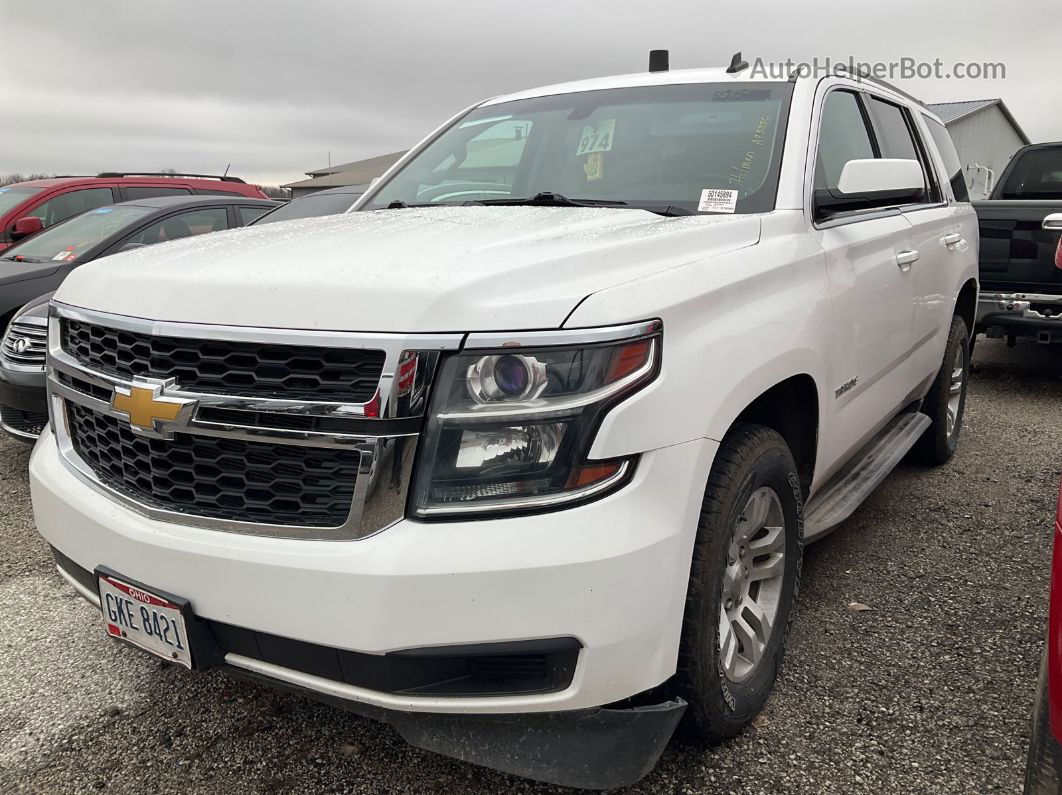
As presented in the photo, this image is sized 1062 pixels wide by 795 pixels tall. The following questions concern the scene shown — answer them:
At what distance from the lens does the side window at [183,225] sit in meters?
6.12

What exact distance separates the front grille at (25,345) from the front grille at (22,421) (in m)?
0.27

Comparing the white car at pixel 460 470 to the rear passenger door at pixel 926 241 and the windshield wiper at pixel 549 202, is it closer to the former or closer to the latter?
the windshield wiper at pixel 549 202

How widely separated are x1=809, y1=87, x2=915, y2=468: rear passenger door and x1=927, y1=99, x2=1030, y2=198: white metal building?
89.8 ft

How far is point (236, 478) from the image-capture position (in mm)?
1778

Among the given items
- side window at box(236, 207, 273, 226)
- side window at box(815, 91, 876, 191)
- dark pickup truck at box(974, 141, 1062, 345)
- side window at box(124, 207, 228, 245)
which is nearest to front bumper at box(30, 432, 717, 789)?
side window at box(815, 91, 876, 191)

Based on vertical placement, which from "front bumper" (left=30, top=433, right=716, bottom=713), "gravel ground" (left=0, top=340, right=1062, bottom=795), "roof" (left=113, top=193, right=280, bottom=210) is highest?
"roof" (left=113, top=193, right=280, bottom=210)

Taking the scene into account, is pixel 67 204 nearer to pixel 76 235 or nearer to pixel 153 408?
pixel 76 235

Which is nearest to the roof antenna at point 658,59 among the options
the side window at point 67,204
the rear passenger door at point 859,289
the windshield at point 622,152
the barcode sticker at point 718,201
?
the windshield at point 622,152

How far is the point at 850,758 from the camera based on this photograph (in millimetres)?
2191

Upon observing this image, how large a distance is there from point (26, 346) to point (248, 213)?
11.0 ft

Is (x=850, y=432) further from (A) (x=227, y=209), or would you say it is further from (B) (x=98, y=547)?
(A) (x=227, y=209)

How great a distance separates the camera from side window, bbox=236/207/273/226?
24.1ft

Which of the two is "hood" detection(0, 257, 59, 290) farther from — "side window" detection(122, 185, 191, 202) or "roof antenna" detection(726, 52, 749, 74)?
"roof antenna" detection(726, 52, 749, 74)

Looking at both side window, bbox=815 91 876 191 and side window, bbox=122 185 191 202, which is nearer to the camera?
side window, bbox=815 91 876 191
